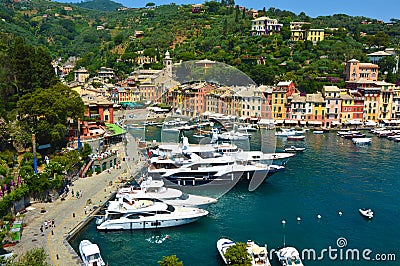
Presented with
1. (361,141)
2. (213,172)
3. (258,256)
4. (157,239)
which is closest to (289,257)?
(258,256)

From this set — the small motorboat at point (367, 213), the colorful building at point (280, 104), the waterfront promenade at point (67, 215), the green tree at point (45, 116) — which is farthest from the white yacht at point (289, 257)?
the colorful building at point (280, 104)

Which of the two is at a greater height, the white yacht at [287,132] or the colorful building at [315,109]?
the colorful building at [315,109]

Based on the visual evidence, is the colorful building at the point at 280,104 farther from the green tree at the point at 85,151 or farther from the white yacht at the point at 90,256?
the white yacht at the point at 90,256

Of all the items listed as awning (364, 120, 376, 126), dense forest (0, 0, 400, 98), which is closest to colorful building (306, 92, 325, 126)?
awning (364, 120, 376, 126)

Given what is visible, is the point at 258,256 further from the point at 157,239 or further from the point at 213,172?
the point at 213,172

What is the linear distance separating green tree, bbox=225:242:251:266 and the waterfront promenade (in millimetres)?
4874

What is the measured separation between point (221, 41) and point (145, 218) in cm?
5267

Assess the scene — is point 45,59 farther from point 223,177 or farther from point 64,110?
point 223,177

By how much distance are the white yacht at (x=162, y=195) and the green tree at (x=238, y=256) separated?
5463 millimetres

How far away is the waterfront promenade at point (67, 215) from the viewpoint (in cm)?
1427

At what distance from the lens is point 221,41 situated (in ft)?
218

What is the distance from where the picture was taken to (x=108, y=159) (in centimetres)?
2483

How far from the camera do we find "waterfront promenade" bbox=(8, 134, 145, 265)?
46.8ft

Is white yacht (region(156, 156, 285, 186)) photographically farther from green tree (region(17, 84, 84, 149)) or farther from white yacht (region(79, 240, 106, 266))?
white yacht (region(79, 240, 106, 266))
